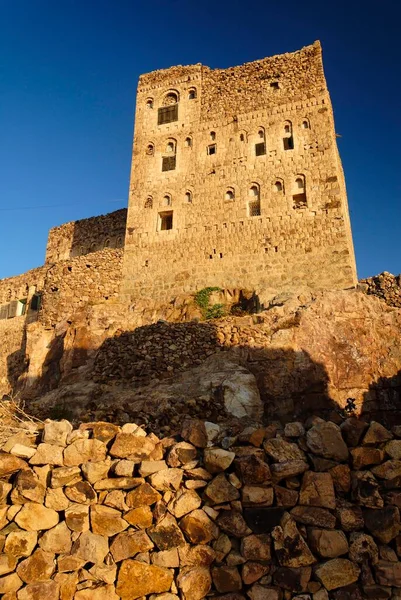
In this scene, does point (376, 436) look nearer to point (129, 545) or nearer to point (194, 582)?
Answer: point (194, 582)

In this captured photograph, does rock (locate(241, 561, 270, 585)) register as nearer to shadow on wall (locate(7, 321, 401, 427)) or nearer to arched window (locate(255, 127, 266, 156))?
shadow on wall (locate(7, 321, 401, 427))

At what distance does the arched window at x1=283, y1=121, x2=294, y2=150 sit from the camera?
19531 millimetres

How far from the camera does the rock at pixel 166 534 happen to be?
445 centimetres

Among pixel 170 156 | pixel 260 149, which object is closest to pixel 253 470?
pixel 260 149

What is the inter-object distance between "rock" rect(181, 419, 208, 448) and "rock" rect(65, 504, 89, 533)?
141 cm

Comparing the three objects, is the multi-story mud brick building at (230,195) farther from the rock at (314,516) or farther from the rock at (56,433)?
the rock at (56,433)

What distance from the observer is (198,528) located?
450cm

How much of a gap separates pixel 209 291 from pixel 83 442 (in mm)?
13506

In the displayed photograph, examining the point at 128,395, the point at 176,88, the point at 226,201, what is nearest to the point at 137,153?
the point at 176,88

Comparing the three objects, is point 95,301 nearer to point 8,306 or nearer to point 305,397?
point 8,306

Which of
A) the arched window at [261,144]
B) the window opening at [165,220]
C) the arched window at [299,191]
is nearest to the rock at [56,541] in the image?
the arched window at [299,191]

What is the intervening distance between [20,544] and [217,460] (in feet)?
7.46

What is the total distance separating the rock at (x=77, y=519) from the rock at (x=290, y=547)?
82.1 inches

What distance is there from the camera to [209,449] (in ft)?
16.1
